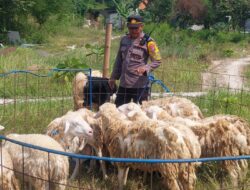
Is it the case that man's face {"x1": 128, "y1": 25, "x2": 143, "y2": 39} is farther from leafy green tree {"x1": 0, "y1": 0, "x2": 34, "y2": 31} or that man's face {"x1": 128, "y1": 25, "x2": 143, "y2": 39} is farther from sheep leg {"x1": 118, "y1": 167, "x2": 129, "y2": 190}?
leafy green tree {"x1": 0, "y1": 0, "x2": 34, "y2": 31}

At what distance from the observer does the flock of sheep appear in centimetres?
422

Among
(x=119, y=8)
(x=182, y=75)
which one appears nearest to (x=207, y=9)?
(x=119, y=8)

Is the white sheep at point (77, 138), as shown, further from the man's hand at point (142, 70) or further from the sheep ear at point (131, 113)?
the man's hand at point (142, 70)

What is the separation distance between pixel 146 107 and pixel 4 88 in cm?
456

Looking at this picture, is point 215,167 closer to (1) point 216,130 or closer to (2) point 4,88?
(1) point 216,130

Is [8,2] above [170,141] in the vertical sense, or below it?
above

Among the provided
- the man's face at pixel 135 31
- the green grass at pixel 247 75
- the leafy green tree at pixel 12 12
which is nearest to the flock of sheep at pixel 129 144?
the man's face at pixel 135 31

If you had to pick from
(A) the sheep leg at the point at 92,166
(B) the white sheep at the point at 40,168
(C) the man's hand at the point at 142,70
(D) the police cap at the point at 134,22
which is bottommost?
(A) the sheep leg at the point at 92,166

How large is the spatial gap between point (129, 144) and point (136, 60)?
1999 mm

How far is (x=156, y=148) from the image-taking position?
4.40 meters

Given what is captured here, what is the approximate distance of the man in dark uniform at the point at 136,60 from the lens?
20.1ft

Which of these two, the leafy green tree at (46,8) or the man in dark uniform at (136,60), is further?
the leafy green tree at (46,8)

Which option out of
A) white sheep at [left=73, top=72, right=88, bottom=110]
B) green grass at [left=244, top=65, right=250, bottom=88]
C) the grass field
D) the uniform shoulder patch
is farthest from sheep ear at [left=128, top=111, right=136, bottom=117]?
green grass at [left=244, top=65, right=250, bottom=88]

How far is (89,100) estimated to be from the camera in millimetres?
7387
